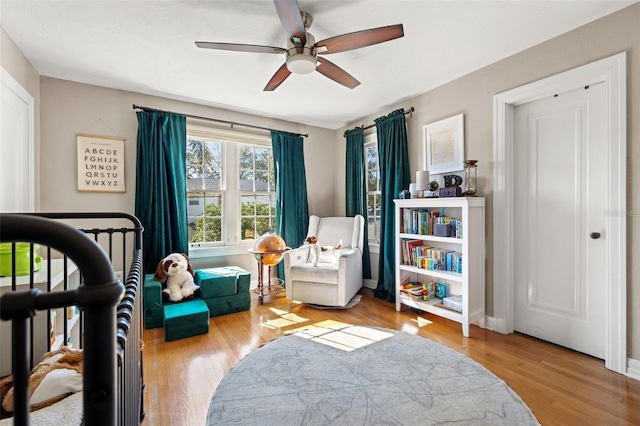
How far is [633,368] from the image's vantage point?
187 cm

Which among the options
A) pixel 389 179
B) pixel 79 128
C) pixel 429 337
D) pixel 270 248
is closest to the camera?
pixel 429 337

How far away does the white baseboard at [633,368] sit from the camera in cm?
185

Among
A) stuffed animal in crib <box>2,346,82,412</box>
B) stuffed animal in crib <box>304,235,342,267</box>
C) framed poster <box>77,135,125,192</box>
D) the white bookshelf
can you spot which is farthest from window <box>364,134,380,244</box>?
stuffed animal in crib <box>2,346,82,412</box>

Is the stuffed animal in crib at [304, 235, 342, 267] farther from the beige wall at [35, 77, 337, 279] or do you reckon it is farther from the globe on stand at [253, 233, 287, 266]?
the beige wall at [35, 77, 337, 279]

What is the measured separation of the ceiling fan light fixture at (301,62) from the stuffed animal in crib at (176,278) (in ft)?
7.17

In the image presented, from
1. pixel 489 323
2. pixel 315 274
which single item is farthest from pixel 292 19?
pixel 489 323

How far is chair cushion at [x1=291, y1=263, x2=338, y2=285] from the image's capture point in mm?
3152

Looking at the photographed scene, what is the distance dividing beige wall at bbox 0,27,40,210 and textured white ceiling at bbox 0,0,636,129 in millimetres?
62

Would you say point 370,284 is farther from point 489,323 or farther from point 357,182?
point 489,323

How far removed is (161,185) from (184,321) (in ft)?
4.92

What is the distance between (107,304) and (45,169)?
3.38 m

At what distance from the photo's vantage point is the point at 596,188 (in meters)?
2.12

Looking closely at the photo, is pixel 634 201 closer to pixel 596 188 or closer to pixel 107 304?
pixel 596 188

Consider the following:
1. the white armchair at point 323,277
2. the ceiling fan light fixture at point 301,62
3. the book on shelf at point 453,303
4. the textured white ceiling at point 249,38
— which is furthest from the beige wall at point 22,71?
the book on shelf at point 453,303
